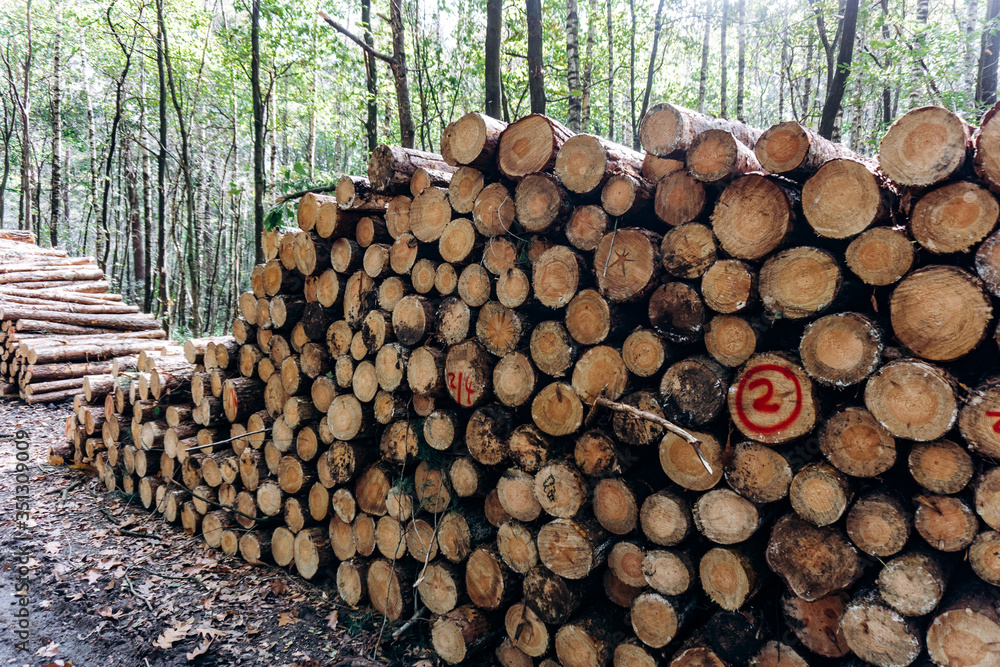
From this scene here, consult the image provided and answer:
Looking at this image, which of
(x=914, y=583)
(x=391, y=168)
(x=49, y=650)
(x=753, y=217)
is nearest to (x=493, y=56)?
(x=391, y=168)

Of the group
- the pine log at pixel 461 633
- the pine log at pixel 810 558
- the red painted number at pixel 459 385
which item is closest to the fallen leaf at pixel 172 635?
the pine log at pixel 461 633

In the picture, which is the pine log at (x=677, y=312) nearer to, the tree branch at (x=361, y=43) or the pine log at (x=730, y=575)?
the pine log at (x=730, y=575)

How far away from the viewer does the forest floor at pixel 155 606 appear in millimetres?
3299

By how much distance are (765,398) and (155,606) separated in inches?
164

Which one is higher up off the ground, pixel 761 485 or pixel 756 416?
pixel 756 416

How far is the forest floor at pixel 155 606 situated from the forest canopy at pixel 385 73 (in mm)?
3062

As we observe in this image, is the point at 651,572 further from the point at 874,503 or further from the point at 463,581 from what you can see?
the point at 463,581

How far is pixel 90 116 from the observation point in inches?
634

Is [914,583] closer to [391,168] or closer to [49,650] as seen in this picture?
[391,168]

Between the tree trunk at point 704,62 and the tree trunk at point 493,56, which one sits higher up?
the tree trunk at point 704,62

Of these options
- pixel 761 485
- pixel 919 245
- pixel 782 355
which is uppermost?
pixel 919 245

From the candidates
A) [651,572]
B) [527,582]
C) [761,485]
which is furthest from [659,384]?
[527,582]

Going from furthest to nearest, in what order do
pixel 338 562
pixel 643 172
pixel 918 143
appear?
pixel 338 562 < pixel 643 172 < pixel 918 143

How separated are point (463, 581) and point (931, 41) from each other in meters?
10.4
